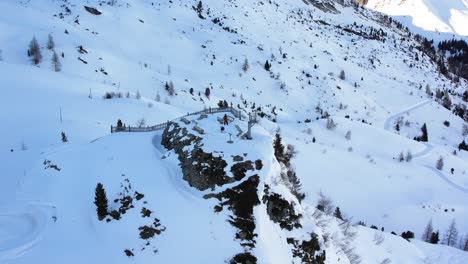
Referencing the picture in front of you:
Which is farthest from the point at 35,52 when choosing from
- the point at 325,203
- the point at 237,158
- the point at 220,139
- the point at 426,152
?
the point at 426,152

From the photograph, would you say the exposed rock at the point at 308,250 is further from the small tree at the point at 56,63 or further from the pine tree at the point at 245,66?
the pine tree at the point at 245,66

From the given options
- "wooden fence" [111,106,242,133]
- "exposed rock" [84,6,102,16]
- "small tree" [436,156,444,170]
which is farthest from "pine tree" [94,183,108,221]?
"exposed rock" [84,6,102,16]

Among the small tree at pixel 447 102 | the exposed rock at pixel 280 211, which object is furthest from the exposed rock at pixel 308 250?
the small tree at pixel 447 102

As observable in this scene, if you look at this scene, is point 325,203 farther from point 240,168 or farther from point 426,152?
point 426,152

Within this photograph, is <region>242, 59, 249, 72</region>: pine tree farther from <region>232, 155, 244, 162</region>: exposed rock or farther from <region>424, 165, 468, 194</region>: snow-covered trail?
<region>232, 155, 244, 162</region>: exposed rock

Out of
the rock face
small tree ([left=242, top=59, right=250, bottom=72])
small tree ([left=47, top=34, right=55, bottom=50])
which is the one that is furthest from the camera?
small tree ([left=242, top=59, right=250, bottom=72])

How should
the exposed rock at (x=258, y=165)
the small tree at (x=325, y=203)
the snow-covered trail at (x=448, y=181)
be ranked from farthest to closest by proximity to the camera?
the snow-covered trail at (x=448, y=181) → the small tree at (x=325, y=203) → the exposed rock at (x=258, y=165)
